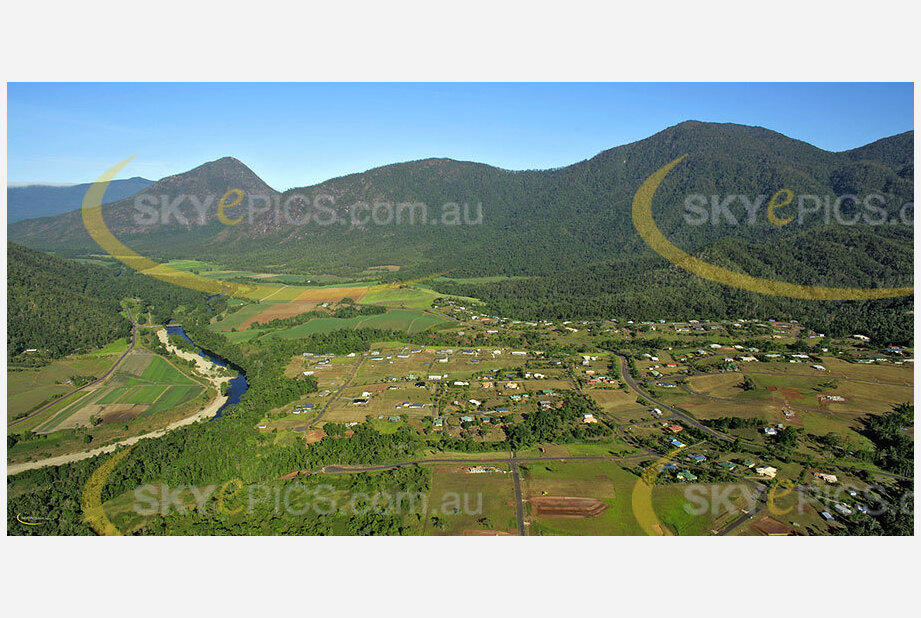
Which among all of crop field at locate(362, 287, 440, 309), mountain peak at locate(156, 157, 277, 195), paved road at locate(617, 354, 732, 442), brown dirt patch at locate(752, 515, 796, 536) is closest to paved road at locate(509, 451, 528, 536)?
brown dirt patch at locate(752, 515, 796, 536)

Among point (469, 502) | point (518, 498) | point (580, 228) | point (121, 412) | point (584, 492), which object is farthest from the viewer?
point (580, 228)

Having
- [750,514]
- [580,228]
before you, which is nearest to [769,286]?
[750,514]

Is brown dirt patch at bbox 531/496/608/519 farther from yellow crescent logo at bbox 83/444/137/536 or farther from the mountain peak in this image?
the mountain peak

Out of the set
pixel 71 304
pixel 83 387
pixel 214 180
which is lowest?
pixel 83 387

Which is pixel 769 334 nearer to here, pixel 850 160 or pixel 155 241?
pixel 850 160

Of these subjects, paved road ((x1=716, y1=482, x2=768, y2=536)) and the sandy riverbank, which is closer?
paved road ((x1=716, y1=482, x2=768, y2=536))

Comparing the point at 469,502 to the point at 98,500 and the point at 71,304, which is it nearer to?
the point at 98,500

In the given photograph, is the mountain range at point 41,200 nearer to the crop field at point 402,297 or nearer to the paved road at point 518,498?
the crop field at point 402,297
